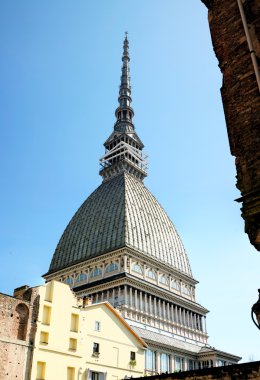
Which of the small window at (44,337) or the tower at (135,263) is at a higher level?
the tower at (135,263)

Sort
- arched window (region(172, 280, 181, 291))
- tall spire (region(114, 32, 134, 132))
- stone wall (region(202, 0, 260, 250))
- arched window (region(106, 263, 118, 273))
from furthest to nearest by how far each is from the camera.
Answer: tall spire (region(114, 32, 134, 132)), arched window (region(172, 280, 181, 291)), arched window (region(106, 263, 118, 273)), stone wall (region(202, 0, 260, 250))

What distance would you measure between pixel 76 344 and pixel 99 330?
3.52m

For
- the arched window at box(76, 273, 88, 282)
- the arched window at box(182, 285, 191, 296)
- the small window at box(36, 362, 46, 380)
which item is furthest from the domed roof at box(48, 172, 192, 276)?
the small window at box(36, 362, 46, 380)

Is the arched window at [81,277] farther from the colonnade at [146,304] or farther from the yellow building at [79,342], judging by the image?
the yellow building at [79,342]

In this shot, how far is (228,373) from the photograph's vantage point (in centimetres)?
1689

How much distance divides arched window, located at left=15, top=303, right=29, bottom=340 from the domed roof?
146 ft

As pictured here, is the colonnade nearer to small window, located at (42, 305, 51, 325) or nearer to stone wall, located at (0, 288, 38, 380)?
small window, located at (42, 305, 51, 325)

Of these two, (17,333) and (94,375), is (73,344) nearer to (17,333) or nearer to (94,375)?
(94,375)

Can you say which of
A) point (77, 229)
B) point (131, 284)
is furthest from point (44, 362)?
point (77, 229)

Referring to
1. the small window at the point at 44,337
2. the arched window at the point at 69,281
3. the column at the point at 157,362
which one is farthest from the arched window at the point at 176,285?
the small window at the point at 44,337

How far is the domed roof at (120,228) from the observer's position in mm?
80438

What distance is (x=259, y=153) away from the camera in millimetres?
9945

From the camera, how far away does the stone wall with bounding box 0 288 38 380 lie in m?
27.5

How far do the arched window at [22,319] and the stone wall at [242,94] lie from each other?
77.9 ft
